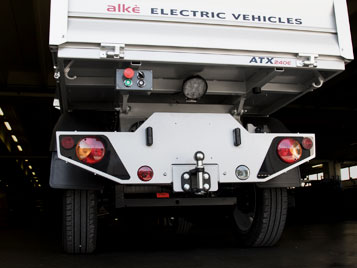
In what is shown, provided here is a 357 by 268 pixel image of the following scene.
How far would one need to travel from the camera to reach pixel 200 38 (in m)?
2.92

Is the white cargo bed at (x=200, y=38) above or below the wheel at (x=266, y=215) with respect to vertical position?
above

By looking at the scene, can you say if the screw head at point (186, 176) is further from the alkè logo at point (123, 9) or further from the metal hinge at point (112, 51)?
the alkè logo at point (123, 9)

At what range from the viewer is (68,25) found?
109 inches

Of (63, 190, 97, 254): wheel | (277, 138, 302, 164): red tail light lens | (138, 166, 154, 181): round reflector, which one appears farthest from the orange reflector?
(277, 138, 302, 164): red tail light lens

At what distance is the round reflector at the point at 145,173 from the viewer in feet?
9.86

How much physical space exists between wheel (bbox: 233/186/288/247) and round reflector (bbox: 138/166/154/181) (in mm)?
1296

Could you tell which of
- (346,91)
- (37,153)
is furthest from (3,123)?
(346,91)

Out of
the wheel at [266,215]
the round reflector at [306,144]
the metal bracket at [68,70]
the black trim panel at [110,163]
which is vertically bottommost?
the wheel at [266,215]

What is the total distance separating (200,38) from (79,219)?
5.92 feet

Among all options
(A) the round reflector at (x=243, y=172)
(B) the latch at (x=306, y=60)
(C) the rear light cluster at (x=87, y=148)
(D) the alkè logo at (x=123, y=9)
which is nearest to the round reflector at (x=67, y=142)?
(C) the rear light cluster at (x=87, y=148)

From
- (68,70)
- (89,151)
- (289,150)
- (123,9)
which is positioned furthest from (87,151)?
(289,150)

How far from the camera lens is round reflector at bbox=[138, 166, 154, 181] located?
3004 mm

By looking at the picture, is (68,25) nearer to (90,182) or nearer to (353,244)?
(90,182)

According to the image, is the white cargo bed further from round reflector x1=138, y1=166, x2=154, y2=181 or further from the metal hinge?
round reflector x1=138, y1=166, x2=154, y2=181
